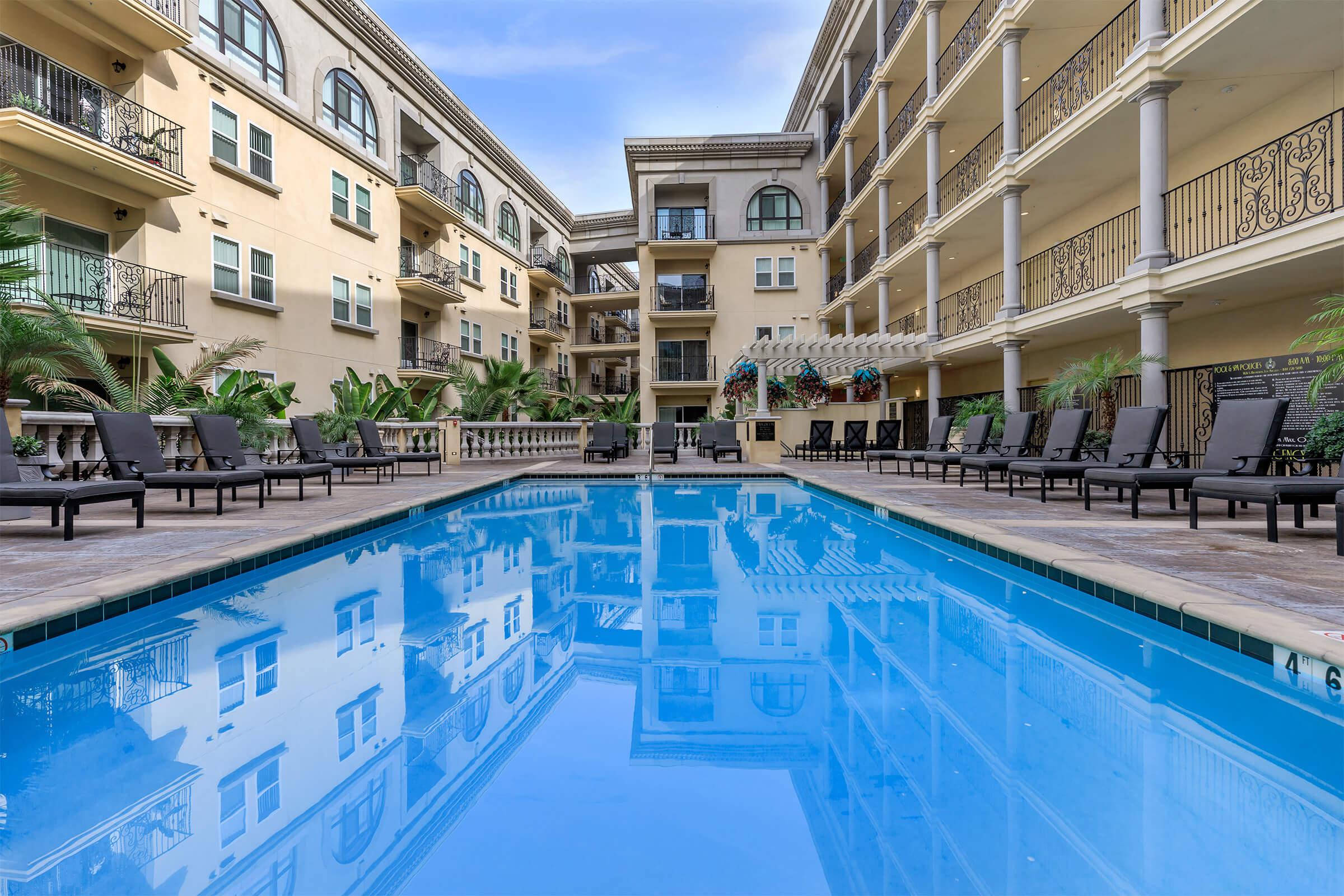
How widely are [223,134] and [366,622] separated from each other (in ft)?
55.9

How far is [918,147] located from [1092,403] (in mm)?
9464

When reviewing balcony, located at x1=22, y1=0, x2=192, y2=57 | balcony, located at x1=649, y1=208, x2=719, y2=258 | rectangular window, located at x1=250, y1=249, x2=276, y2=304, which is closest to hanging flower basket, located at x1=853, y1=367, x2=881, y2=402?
balcony, located at x1=649, y1=208, x2=719, y2=258

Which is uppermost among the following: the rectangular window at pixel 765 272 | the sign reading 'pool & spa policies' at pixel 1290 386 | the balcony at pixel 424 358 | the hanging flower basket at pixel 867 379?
the rectangular window at pixel 765 272

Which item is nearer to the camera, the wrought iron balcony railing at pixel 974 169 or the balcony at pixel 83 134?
the balcony at pixel 83 134

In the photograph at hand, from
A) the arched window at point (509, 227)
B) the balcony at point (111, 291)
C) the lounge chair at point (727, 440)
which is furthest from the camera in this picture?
the arched window at point (509, 227)

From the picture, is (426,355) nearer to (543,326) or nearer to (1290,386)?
(543,326)

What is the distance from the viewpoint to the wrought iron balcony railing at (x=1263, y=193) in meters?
9.32

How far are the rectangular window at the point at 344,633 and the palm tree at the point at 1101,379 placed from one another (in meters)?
10.3

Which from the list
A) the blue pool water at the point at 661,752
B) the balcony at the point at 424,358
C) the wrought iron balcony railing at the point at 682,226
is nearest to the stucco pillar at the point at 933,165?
the wrought iron balcony railing at the point at 682,226

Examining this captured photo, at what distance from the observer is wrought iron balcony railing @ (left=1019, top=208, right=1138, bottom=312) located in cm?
1388

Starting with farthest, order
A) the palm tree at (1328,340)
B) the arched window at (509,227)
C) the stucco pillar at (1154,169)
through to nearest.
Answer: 1. the arched window at (509,227)
2. the stucco pillar at (1154,169)
3. the palm tree at (1328,340)

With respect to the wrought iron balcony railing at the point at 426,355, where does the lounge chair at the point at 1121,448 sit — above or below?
below

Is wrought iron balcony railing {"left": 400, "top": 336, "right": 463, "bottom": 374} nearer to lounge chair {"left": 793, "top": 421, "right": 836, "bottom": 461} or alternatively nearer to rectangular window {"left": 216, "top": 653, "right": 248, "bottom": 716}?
lounge chair {"left": 793, "top": 421, "right": 836, "bottom": 461}

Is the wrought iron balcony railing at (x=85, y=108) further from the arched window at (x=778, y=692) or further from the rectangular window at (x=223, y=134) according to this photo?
the arched window at (x=778, y=692)
